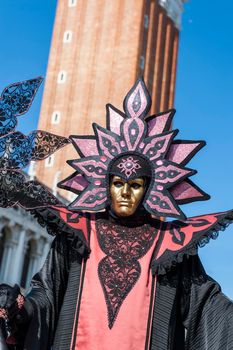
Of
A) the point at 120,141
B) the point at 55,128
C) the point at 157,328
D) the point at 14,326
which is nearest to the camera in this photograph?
the point at 14,326

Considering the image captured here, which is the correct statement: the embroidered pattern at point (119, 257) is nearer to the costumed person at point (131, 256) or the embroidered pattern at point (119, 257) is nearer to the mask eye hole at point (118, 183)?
the costumed person at point (131, 256)

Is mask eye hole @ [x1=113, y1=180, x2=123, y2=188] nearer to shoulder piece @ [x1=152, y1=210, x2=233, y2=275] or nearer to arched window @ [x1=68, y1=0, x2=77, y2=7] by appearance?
shoulder piece @ [x1=152, y1=210, x2=233, y2=275]

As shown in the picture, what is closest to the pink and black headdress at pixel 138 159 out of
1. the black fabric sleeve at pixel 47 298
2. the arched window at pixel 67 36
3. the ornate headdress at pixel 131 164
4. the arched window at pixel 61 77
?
the ornate headdress at pixel 131 164

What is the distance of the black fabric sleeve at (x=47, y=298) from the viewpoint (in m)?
3.63

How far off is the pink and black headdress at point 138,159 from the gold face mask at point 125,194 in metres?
0.04

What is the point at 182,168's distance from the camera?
407 cm

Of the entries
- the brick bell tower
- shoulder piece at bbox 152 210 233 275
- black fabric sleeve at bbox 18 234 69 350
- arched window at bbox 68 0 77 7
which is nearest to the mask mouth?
shoulder piece at bbox 152 210 233 275

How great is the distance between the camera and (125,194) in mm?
3953

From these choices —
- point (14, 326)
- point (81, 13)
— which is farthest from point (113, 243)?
point (81, 13)

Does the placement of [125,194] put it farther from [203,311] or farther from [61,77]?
[61,77]

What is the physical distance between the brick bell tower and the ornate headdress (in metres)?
31.4

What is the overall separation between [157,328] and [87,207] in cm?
75

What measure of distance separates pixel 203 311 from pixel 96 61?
34906mm

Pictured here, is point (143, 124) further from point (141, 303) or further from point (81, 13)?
point (81, 13)
